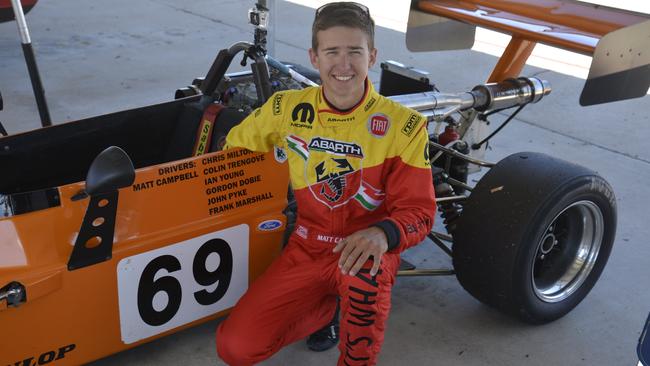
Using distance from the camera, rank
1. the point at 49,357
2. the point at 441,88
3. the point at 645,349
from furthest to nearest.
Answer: the point at 441,88 < the point at 49,357 < the point at 645,349

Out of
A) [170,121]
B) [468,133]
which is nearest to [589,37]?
[468,133]

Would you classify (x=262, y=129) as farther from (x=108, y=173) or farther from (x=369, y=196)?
(x=108, y=173)

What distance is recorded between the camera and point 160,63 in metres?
6.57

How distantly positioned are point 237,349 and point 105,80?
4167 millimetres

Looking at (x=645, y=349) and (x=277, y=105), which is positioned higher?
(x=277, y=105)

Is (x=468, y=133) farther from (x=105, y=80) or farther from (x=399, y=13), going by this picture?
(x=399, y=13)

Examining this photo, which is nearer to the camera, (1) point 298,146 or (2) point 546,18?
(1) point 298,146

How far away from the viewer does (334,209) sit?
2520 mm

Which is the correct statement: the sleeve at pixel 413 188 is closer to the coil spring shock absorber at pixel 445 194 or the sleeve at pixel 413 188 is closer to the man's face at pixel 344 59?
the man's face at pixel 344 59

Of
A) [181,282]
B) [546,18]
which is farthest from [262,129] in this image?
[546,18]

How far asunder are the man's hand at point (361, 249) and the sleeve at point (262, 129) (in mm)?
558

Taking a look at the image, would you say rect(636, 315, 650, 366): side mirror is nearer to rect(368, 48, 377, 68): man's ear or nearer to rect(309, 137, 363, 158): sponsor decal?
rect(309, 137, 363, 158): sponsor decal

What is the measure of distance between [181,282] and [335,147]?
0.74 m

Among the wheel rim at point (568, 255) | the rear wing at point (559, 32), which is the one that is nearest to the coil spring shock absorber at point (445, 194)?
the wheel rim at point (568, 255)
